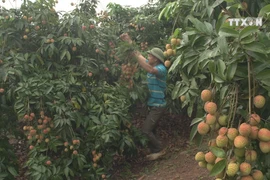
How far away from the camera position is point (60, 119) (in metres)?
2.92

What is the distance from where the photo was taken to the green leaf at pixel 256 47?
4.28ft

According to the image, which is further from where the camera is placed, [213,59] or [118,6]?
[118,6]

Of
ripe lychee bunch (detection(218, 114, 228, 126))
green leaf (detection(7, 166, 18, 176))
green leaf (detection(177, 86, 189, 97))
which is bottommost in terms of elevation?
green leaf (detection(7, 166, 18, 176))

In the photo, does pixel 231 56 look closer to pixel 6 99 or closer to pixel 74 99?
pixel 74 99

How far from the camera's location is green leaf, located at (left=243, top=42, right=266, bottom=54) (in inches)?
51.4

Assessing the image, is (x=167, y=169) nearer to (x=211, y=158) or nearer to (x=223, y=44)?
(x=211, y=158)

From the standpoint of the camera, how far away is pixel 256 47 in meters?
1.31

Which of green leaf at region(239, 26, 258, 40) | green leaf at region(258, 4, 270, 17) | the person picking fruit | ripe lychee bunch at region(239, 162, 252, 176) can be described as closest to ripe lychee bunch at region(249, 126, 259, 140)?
ripe lychee bunch at region(239, 162, 252, 176)

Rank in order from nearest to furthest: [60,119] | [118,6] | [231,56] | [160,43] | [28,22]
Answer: [231,56] < [60,119] < [28,22] < [160,43] < [118,6]

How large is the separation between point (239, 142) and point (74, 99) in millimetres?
1962

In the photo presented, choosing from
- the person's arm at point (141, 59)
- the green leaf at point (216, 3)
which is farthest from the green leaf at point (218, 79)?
the person's arm at point (141, 59)

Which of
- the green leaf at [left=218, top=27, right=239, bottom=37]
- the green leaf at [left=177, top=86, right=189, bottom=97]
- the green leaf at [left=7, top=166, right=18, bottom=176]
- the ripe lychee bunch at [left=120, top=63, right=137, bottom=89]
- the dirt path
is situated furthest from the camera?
the ripe lychee bunch at [left=120, top=63, right=137, bottom=89]

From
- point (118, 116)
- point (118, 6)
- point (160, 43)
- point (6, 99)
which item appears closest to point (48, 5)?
point (6, 99)

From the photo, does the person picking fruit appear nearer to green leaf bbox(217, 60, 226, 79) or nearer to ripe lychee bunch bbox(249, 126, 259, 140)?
green leaf bbox(217, 60, 226, 79)
